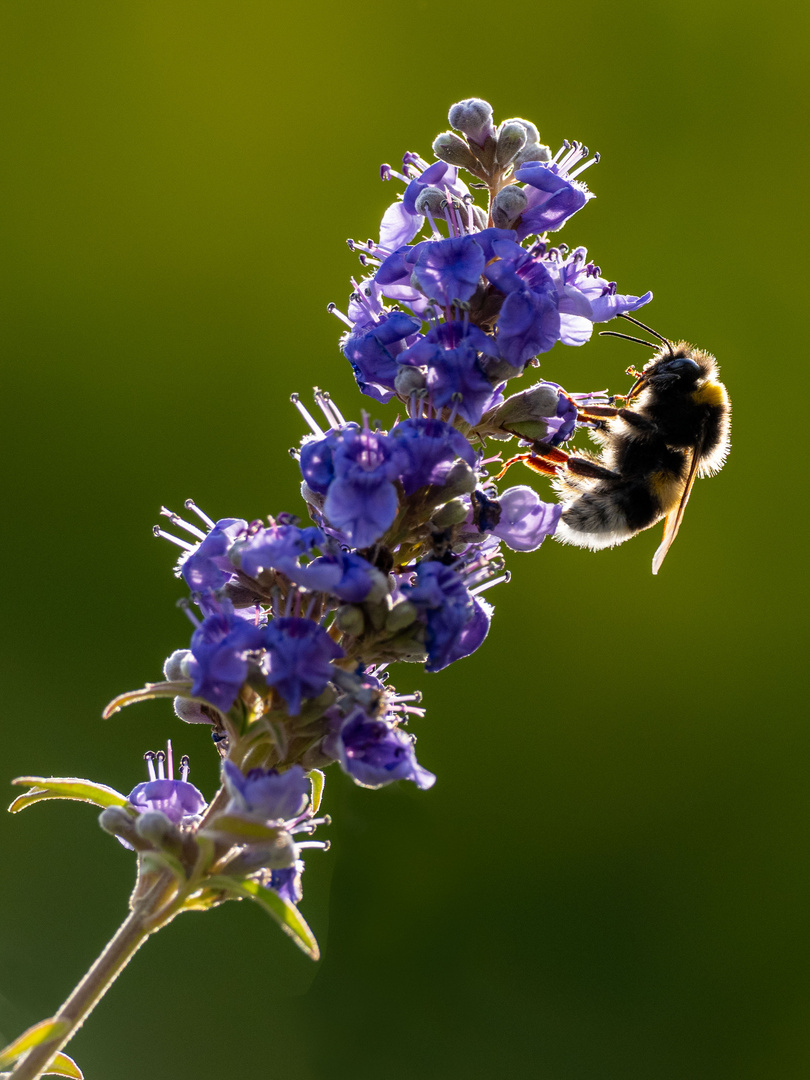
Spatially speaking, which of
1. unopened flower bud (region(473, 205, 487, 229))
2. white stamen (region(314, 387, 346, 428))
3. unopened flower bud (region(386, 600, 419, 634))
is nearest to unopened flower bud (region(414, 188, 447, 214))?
unopened flower bud (region(473, 205, 487, 229))

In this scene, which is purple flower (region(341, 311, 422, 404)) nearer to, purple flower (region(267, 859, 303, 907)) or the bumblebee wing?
purple flower (region(267, 859, 303, 907))

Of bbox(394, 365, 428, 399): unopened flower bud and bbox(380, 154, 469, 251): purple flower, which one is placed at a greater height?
bbox(380, 154, 469, 251): purple flower

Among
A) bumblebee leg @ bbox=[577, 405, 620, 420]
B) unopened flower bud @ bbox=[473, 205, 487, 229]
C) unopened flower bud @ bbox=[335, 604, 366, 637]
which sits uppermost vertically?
bumblebee leg @ bbox=[577, 405, 620, 420]

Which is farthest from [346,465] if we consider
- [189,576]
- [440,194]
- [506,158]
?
[506,158]

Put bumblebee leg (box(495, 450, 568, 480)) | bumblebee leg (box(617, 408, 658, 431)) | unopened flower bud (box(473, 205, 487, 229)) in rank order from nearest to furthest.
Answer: unopened flower bud (box(473, 205, 487, 229)), bumblebee leg (box(495, 450, 568, 480)), bumblebee leg (box(617, 408, 658, 431))

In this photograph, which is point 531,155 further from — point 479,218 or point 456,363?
point 456,363

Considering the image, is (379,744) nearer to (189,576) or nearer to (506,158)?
(189,576)
